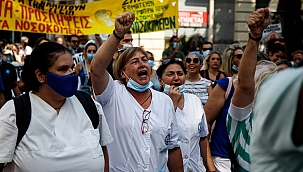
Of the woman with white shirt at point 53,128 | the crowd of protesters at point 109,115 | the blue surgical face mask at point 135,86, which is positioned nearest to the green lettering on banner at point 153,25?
the crowd of protesters at point 109,115

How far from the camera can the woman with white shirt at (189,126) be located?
16.8 feet

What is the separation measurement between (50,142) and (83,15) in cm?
651

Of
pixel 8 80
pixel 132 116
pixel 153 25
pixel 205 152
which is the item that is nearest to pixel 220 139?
pixel 205 152

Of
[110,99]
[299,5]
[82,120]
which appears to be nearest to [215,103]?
[110,99]

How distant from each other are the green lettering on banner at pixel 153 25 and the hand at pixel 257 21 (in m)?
6.66

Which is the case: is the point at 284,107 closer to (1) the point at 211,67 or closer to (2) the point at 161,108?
(2) the point at 161,108

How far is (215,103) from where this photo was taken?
16.5ft

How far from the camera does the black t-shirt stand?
8708 millimetres

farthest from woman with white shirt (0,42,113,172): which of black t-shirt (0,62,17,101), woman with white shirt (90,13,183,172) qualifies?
black t-shirt (0,62,17,101)

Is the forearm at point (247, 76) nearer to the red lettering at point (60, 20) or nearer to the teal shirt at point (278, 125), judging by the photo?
the teal shirt at point (278, 125)

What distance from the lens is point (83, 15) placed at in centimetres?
977

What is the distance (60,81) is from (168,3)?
271 inches

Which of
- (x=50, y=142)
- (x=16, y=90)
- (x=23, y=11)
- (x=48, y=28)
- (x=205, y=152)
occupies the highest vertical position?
(x=23, y=11)

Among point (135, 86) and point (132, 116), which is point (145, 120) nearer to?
point (132, 116)
